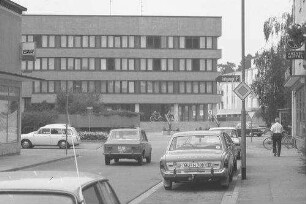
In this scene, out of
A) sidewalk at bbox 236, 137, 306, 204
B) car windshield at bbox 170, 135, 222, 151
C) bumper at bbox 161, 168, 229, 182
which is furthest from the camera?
car windshield at bbox 170, 135, 222, 151

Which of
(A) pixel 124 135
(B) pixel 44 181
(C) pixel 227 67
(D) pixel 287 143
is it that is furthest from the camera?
(C) pixel 227 67

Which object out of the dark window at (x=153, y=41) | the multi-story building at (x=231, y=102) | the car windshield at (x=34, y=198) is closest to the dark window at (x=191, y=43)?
the dark window at (x=153, y=41)

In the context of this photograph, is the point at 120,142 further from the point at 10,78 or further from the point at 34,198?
the point at 34,198

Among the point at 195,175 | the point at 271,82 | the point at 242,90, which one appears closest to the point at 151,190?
the point at 195,175

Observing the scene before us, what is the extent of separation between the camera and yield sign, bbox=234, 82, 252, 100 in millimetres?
20719

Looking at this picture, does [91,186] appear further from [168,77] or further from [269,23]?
[168,77]

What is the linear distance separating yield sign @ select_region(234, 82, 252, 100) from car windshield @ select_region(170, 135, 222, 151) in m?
2.82

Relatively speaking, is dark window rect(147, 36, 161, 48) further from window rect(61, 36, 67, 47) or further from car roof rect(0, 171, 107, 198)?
car roof rect(0, 171, 107, 198)

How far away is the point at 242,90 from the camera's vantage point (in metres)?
20.9

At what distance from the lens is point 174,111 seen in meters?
103

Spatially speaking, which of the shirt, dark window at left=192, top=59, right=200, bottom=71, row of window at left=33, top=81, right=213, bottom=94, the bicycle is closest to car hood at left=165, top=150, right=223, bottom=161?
the shirt

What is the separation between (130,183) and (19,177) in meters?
14.0

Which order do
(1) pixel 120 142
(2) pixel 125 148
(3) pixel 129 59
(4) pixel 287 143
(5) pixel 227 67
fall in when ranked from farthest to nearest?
(5) pixel 227 67 → (3) pixel 129 59 → (4) pixel 287 143 → (1) pixel 120 142 → (2) pixel 125 148

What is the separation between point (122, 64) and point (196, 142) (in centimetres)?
8426
